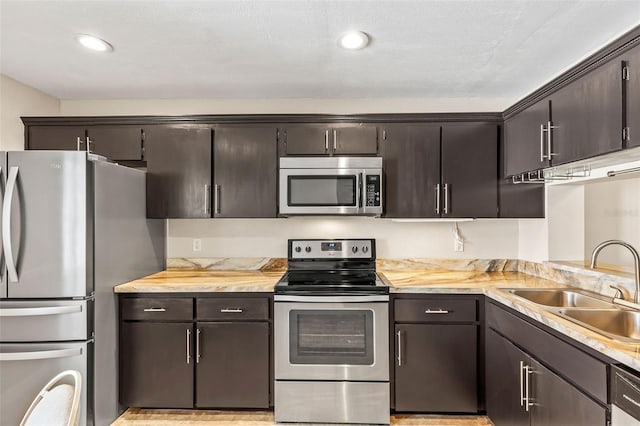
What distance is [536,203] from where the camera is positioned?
2826 mm

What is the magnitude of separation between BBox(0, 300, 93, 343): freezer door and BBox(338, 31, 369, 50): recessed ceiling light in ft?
6.88

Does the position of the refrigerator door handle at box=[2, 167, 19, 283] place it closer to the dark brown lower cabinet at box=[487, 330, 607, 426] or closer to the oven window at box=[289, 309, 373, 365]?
the oven window at box=[289, 309, 373, 365]

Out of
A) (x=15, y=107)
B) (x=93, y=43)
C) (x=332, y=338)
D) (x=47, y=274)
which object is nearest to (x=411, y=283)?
(x=332, y=338)

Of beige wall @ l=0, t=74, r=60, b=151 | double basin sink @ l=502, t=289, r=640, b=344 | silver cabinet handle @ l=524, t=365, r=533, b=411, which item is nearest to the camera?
double basin sink @ l=502, t=289, r=640, b=344

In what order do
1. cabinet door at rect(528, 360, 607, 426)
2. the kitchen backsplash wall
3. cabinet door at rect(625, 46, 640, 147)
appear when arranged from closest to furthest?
cabinet door at rect(528, 360, 607, 426) → cabinet door at rect(625, 46, 640, 147) → the kitchen backsplash wall

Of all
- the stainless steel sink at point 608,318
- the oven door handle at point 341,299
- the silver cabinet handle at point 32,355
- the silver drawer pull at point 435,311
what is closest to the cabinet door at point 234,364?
the oven door handle at point 341,299

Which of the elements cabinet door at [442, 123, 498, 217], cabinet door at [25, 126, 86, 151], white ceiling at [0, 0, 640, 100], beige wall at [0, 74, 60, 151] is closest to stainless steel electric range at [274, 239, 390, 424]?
cabinet door at [442, 123, 498, 217]

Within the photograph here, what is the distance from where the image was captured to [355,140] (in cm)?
285

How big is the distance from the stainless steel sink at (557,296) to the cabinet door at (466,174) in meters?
0.69

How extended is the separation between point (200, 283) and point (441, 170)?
1.90 meters

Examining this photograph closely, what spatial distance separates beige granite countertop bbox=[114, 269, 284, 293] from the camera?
2.52 meters

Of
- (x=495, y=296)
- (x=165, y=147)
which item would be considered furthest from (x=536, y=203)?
(x=165, y=147)

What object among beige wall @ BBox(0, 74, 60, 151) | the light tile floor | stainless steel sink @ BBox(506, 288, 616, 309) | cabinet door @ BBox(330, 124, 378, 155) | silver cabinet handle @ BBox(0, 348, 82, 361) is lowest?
the light tile floor

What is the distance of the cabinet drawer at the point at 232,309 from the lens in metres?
2.53
